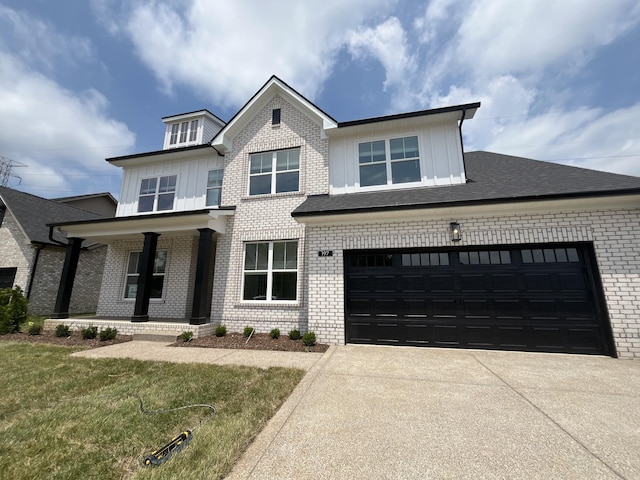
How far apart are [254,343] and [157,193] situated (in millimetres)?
8395

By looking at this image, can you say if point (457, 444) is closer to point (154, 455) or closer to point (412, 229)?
point (154, 455)

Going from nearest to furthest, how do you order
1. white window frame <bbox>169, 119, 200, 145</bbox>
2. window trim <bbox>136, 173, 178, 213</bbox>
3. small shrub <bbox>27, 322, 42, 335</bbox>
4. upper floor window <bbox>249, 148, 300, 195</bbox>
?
1. small shrub <bbox>27, 322, 42, 335</bbox>
2. upper floor window <bbox>249, 148, 300, 195</bbox>
3. window trim <bbox>136, 173, 178, 213</bbox>
4. white window frame <bbox>169, 119, 200, 145</bbox>

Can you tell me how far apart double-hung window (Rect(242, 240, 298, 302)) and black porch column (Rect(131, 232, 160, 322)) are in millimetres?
3362

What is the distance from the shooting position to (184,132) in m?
14.4

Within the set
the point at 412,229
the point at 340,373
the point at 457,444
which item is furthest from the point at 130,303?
the point at 457,444

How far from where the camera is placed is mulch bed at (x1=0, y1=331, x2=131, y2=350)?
7727 mm

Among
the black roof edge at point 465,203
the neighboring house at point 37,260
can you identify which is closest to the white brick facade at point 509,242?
the black roof edge at point 465,203

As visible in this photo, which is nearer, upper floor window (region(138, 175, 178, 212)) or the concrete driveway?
the concrete driveway

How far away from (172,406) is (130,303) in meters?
9.89

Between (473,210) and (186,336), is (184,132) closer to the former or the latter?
(186,336)

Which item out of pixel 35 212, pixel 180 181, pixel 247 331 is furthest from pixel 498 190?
pixel 35 212

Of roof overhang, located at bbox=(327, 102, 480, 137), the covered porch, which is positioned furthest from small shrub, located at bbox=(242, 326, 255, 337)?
roof overhang, located at bbox=(327, 102, 480, 137)

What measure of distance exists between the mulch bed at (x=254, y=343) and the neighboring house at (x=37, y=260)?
11.2m

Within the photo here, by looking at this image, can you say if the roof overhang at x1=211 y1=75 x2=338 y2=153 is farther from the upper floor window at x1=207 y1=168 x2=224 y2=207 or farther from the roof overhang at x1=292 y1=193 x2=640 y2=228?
the roof overhang at x1=292 y1=193 x2=640 y2=228
